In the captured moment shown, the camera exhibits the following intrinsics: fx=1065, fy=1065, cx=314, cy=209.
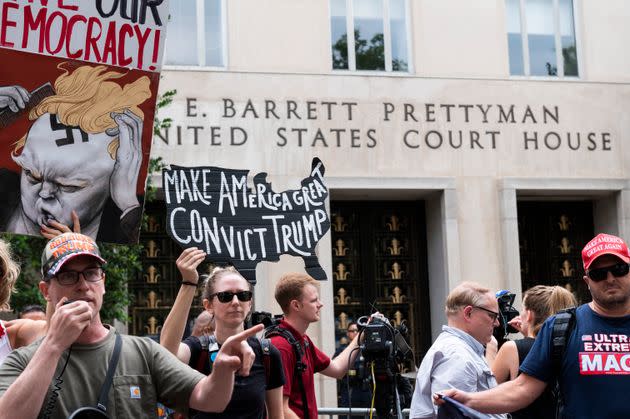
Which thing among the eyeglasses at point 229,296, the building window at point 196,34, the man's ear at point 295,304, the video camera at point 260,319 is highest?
the building window at point 196,34

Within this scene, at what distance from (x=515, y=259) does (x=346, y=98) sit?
356cm

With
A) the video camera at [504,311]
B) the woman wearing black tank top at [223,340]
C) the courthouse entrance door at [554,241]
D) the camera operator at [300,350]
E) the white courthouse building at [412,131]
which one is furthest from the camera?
the courthouse entrance door at [554,241]

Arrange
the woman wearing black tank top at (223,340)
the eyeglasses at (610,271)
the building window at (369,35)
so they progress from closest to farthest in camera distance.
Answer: the eyeglasses at (610,271), the woman wearing black tank top at (223,340), the building window at (369,35)

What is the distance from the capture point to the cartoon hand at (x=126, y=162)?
6.14 m

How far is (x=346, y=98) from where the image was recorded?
16219 mm

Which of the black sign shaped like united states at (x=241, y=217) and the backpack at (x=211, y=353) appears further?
the black sign shaped like united states at (x=241, y=217)

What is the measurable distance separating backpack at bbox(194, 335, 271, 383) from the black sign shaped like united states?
1.61m

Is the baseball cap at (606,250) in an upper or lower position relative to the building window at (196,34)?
lower

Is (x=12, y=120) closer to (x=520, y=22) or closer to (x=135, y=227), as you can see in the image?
(x=135, y=227)

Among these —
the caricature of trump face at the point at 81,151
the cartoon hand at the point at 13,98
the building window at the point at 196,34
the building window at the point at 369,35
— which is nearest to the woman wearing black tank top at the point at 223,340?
the caricature of trump face at the point at 81,151

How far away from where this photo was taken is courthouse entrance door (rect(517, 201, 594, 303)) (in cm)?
1736

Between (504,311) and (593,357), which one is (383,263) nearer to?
(504,311)

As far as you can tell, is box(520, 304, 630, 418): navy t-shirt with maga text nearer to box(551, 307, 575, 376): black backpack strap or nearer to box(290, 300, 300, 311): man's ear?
box(551, 307, 575, 376): black backpack strap

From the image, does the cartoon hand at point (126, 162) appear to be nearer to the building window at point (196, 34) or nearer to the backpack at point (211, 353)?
the backpack at point (211, 353)
